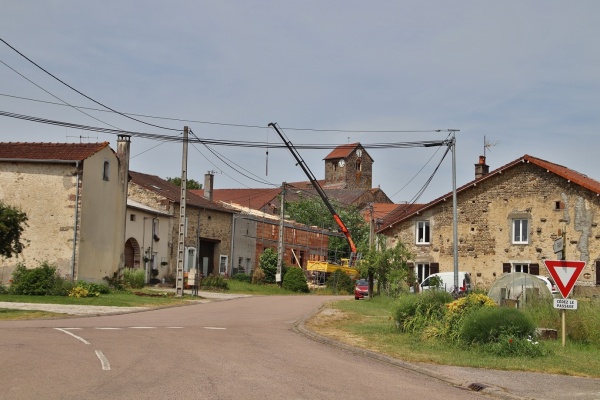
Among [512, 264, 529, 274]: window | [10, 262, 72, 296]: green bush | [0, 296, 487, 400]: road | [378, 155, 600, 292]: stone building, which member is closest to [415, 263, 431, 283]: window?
[378, 155, 600, 292]: stone building

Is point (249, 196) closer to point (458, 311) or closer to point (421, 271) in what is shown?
point (421, 271)

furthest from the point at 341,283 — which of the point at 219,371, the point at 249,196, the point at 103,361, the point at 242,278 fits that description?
the point at 249,196

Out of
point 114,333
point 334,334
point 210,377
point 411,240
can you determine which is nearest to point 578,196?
point 411,240

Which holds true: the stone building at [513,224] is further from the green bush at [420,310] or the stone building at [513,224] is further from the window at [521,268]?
the green bush at [420,310]

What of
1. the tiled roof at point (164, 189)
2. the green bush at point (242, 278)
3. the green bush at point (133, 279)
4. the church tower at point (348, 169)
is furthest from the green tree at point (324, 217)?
the green bush at point (133, 279)

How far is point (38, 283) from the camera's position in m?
34.3

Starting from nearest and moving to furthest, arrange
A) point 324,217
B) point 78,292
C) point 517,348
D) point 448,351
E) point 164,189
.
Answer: point 517,348 < point 448,351 < point 78,292 < point 164,189 < point 324,217

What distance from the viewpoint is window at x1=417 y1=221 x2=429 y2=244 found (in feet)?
152

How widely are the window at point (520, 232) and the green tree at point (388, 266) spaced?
6.45m

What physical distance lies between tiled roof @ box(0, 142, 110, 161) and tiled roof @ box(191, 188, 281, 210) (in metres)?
65.6

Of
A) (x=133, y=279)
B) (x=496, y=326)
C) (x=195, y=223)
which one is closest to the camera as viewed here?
(x=496, y=326)

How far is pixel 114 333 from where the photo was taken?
18.8 meters

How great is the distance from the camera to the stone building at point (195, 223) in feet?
181

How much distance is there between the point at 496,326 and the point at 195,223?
4264 centimetres
